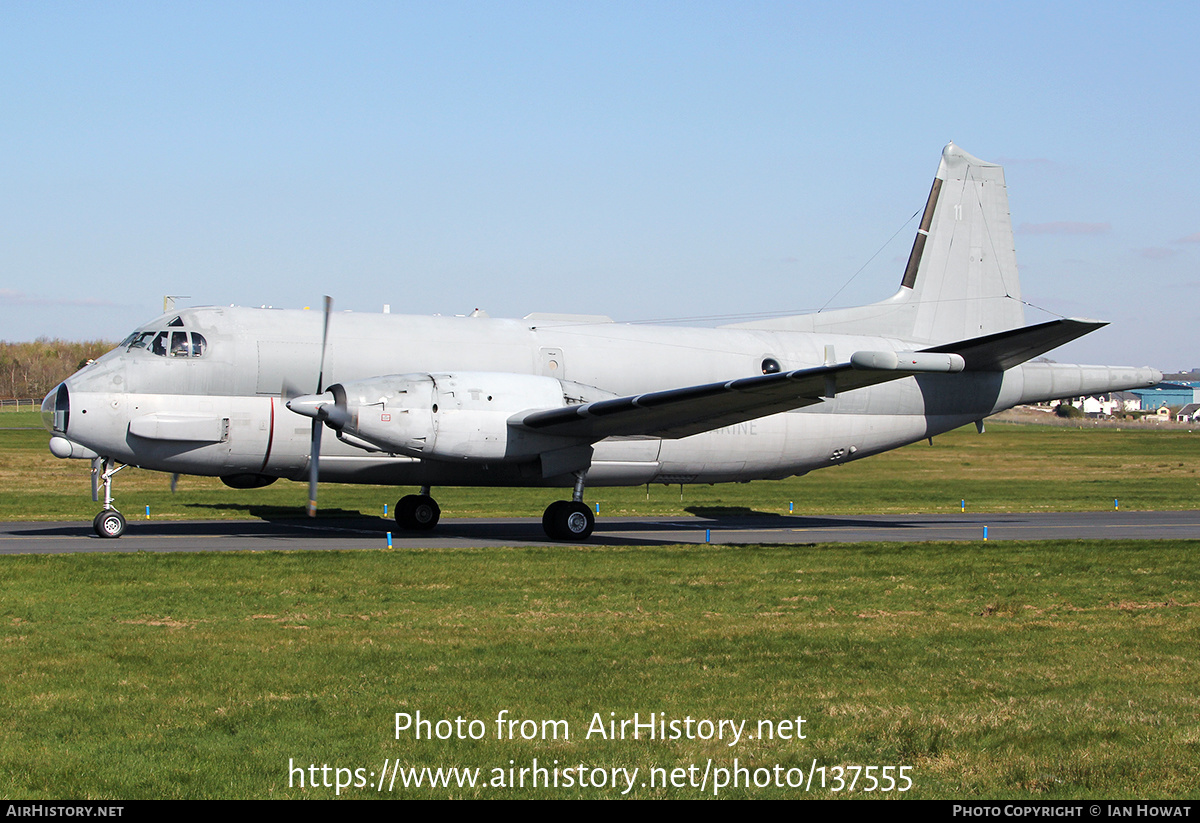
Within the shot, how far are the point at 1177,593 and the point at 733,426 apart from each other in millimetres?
10294

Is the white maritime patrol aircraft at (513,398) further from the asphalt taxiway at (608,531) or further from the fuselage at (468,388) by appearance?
the asphalt taxiway at (608,531)

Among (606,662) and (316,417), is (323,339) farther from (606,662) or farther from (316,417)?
(606,662)

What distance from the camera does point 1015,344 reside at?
24.1m

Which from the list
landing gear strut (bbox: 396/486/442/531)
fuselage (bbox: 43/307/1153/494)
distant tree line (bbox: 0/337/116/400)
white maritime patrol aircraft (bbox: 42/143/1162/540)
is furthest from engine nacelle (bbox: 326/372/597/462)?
distant tree line (bbox: 0/337/116/400)

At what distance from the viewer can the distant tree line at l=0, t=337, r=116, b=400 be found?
13775 centimetres

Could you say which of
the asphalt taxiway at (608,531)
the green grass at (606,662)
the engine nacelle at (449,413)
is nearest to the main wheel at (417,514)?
the asphalt taxiway at (608,531)

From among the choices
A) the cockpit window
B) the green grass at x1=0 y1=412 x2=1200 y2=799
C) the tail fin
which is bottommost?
the green grass at x1=0 y1=412 x2=1200 y2=799

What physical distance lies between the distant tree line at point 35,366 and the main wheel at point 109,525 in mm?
121391

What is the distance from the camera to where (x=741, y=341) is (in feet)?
85.0

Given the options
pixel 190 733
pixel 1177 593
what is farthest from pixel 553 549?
pixel 190 733

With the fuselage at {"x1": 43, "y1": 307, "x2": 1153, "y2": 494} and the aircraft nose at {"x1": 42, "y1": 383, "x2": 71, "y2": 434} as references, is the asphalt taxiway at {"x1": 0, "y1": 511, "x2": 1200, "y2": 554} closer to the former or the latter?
the fuselage at {"x1": 43, "y1": 307, "x2": 1153, "y2": 494}

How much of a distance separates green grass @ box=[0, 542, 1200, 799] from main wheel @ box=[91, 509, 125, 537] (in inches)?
136

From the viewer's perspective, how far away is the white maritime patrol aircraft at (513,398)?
19984mm

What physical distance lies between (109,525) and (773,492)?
23.2 metres
